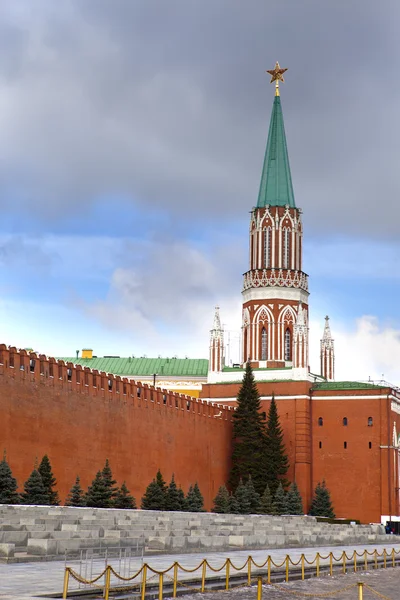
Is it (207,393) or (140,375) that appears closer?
(207,393)

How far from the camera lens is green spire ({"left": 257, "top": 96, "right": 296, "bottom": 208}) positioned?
209ft

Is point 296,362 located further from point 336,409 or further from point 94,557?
point 94,557

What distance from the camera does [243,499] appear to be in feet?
168

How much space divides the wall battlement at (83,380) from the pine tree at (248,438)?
3000mm

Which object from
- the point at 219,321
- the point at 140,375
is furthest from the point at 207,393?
the point at 140,375

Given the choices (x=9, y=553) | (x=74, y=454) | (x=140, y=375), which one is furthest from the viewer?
(x=140, y=375)

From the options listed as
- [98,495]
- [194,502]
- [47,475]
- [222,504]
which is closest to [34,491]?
[47,475]

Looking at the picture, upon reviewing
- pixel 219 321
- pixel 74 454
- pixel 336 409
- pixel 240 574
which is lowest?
pixel 240 574

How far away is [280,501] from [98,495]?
18.0m

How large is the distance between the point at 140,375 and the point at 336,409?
1748 cm

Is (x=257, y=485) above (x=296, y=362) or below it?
below

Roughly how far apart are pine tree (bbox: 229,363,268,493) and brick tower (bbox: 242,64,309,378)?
11.4 feet

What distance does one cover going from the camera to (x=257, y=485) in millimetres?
55750

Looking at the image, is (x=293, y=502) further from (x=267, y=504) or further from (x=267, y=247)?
(x=267, y=247)
